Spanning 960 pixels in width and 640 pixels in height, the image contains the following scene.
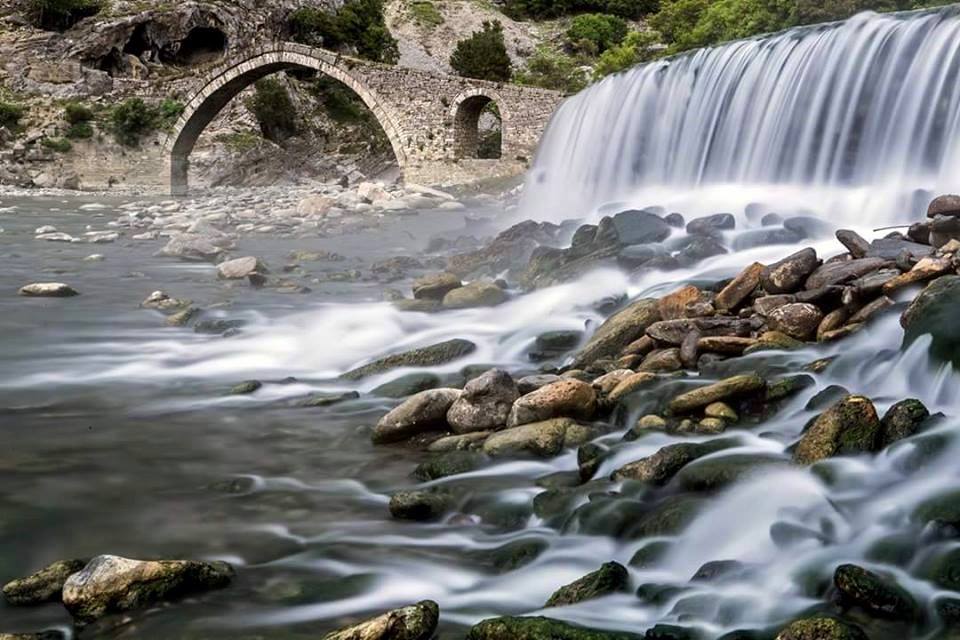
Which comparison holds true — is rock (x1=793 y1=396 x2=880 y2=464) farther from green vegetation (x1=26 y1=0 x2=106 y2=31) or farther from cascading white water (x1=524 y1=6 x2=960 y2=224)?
green vegetation (x1=26 y1=0 x2=106 y2=31)

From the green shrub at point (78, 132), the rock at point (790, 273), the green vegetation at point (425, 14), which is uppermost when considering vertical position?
the green vegetation at point (425, 14)

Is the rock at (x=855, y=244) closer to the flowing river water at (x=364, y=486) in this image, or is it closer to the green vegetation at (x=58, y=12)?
the flowing river water at (x=364, y=486)

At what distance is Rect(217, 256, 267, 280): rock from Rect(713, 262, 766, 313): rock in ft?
20.6

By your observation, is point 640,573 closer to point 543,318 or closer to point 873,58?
point 543,318

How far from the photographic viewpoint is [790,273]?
553 centimetres

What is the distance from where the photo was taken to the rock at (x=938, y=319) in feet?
12.8

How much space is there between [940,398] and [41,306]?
813cm

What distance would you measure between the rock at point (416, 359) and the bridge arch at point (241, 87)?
68.8 feet

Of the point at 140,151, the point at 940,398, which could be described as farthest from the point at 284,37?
the point at 940,398

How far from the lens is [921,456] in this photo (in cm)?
326

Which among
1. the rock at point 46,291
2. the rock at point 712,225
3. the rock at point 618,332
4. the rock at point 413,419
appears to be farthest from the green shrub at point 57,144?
the rock at point 413,419

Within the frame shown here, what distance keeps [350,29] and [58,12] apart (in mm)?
13274

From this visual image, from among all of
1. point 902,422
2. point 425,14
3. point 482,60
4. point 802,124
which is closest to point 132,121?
point 482,60

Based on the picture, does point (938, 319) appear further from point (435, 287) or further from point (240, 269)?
point (240, 269)
